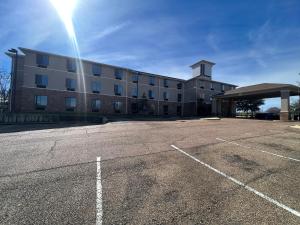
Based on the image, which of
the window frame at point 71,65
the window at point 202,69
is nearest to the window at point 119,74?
the window frame at point 71,65

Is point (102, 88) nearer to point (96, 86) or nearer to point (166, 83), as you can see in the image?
point (96, 86)

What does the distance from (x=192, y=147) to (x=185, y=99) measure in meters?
36.5

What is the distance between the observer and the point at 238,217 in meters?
3.52

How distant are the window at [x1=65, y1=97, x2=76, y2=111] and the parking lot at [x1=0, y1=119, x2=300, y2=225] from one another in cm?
2360

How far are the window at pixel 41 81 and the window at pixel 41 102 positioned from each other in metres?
1.69

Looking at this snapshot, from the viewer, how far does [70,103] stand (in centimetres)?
3056

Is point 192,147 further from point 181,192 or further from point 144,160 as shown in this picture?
point 181,192

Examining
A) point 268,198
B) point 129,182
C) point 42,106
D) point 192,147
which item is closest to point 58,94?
point 42,106

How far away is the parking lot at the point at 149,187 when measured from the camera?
3518 mm

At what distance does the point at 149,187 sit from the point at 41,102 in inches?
1142

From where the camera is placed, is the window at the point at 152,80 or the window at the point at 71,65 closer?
the window at the point at 71,65

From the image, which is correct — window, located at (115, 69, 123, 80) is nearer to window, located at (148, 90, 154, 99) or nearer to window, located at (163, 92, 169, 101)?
window, located at (148, 90, 154, 99)

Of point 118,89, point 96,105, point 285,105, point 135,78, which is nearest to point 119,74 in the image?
point 118,89

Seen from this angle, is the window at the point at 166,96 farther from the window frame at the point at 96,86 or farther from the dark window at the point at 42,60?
the dark window at the point at 42,60
